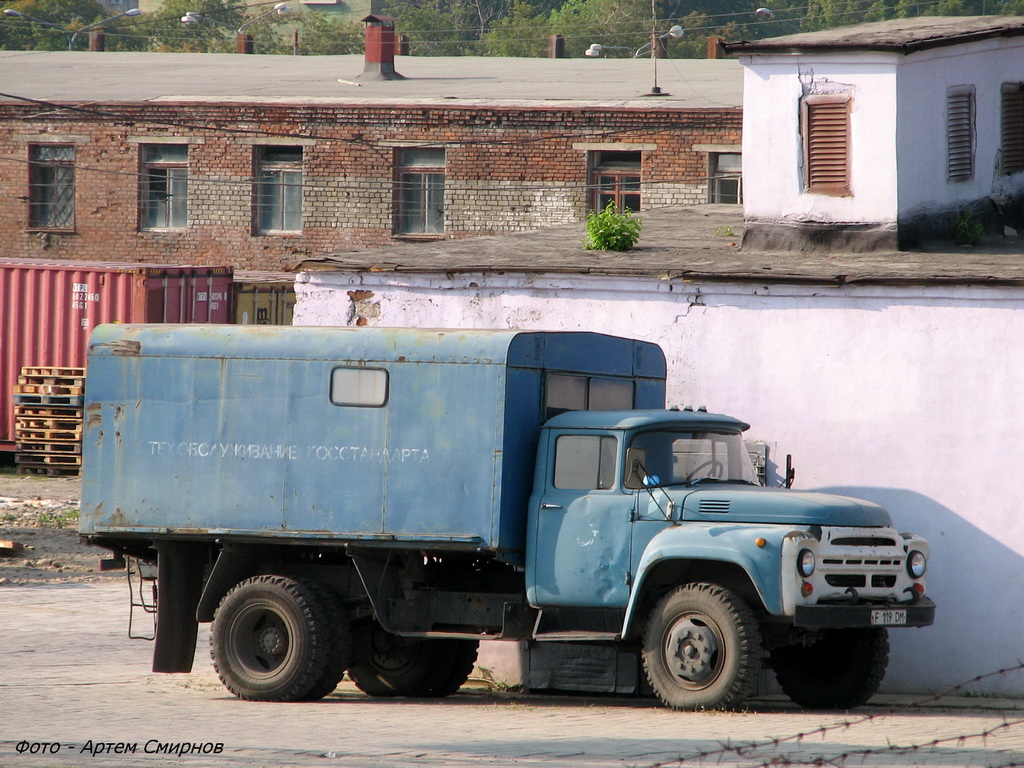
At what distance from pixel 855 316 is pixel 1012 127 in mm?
6048

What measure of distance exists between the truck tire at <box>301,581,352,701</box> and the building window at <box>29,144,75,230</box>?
27.9 metres

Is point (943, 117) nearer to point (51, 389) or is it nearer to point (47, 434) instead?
point (51, 389)

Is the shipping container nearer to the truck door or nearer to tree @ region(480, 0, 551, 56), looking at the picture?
the truck door

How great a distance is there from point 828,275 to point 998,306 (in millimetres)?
1419

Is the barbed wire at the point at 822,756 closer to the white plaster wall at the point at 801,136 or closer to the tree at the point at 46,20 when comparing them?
the white plaster wall at the point at 801,136

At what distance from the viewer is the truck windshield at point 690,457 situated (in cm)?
1162

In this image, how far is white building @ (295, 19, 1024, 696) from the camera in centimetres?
1282

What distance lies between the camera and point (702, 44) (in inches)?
3007

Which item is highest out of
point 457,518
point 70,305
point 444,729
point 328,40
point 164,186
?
point 328,40

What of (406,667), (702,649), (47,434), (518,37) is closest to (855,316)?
(702,649)

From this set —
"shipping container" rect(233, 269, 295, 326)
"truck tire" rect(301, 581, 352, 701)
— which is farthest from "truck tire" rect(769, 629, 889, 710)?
"shipping container" rect(233, 269, 295, 326)

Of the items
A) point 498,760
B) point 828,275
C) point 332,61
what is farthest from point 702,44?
point 498,760

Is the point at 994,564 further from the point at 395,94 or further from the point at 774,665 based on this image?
the point at 395,94

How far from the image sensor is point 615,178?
35.4 metres
